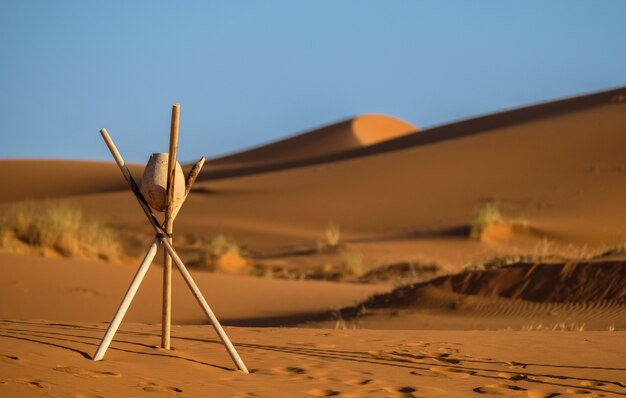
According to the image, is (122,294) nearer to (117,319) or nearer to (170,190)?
(170,190)

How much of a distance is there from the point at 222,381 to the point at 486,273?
8.75 meters

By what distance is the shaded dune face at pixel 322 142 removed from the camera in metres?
83.4

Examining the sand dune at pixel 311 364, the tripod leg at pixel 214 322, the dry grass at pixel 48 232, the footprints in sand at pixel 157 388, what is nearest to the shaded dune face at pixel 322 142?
the dry grass at pixel 48 232

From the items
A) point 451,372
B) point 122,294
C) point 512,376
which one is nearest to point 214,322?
point 451,372

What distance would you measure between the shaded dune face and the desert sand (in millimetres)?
37634

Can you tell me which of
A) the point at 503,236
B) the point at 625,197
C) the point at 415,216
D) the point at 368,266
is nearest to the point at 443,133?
the point at 415,216

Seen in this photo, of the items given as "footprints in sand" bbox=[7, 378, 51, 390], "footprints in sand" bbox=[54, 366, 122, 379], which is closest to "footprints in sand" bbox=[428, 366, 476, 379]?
"footprints in sand" bbox=[54, 366, 122, 379]

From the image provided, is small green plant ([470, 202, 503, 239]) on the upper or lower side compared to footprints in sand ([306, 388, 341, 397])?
upper

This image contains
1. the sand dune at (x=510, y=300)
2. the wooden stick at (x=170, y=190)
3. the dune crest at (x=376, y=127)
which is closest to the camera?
the wooden stick at (x=170, y=190)

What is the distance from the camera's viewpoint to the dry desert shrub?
75.2ft

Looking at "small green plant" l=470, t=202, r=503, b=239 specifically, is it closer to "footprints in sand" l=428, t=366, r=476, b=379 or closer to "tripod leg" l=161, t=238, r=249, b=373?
"footprints in sand" l=428, t=366, r=476, b=379

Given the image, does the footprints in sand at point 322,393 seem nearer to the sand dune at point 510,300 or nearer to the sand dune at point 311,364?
the sand dune at point 311,364

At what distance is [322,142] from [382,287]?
6848 cm

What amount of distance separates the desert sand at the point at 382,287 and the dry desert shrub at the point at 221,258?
407 mm
